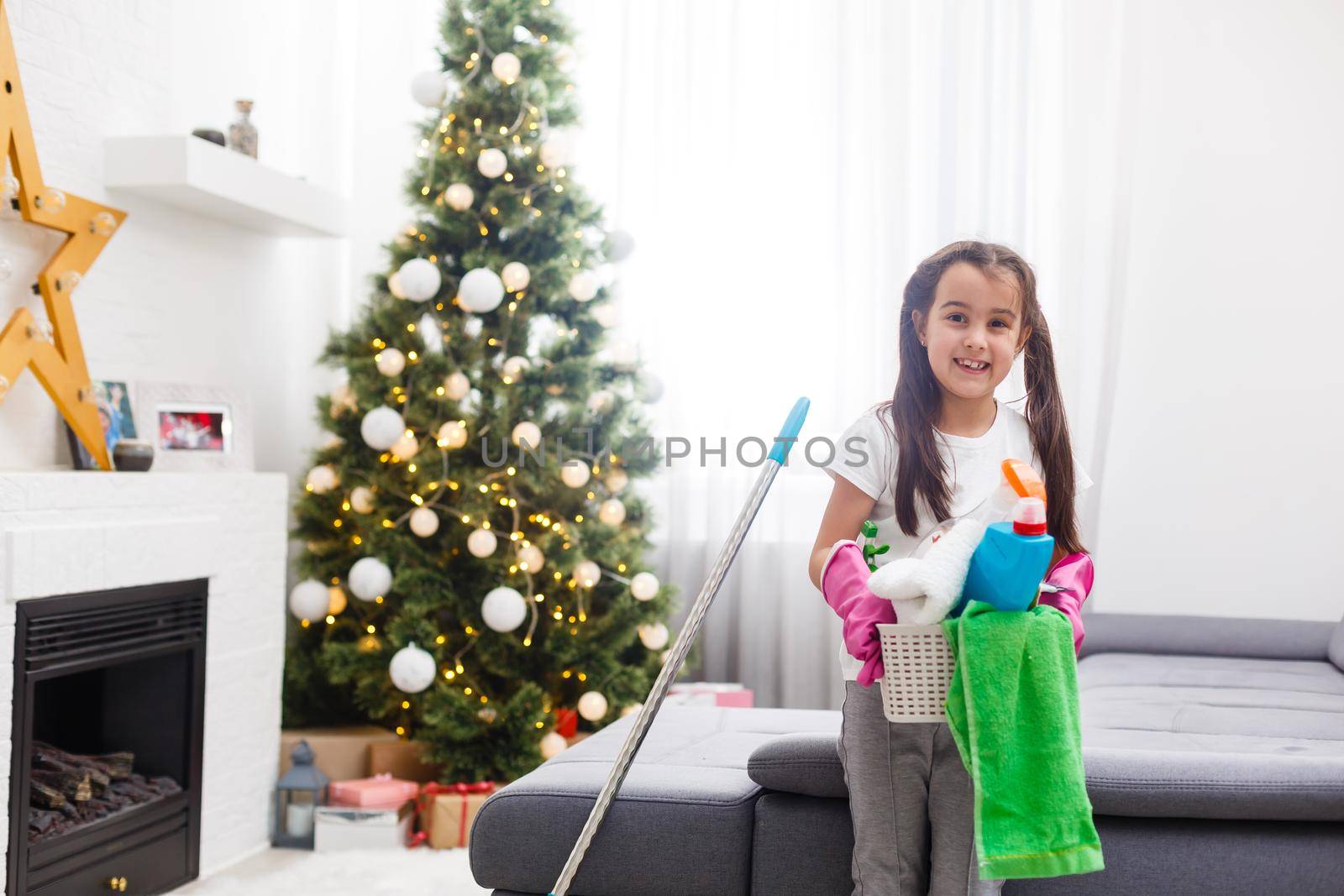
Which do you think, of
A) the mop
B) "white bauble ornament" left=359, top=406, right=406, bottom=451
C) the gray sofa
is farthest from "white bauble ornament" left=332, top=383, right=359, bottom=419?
the mop

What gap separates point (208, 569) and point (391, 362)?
2.56 feet

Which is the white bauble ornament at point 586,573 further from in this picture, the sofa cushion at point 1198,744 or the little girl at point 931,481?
the little girl at point 931,481

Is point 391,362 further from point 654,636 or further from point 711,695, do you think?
point 711,695

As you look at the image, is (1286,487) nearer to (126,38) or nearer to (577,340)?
(577,340)

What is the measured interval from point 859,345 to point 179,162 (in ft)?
7.21

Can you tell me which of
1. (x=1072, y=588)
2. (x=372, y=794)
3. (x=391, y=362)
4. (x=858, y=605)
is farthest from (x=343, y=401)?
(x=1072, y=588)

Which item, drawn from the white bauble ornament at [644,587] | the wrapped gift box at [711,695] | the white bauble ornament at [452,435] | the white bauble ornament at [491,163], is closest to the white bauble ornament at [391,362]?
the white bauble ornament at [452,435]

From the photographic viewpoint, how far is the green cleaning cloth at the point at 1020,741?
1.38 metres

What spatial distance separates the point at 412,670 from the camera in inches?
125

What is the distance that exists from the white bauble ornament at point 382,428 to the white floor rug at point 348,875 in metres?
1.09

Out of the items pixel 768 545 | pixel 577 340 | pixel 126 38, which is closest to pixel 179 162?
pixel 126 38

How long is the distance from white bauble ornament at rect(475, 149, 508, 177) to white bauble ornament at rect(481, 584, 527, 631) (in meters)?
1.19

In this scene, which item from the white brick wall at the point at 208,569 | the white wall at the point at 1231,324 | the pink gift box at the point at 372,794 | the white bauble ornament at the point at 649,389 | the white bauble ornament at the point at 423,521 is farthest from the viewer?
the white wall at the point at 1231,324

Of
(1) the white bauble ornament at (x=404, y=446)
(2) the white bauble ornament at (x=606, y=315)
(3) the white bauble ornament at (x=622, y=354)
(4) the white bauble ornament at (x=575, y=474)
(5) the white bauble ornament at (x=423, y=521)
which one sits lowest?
(5) the white bauble ornament at (x=423, y=521)
